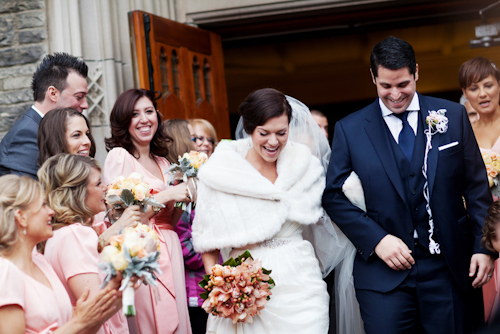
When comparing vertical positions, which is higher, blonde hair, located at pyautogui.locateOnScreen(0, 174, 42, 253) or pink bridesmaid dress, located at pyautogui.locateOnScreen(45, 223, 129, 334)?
blonde hair, located at pyautogui.locateOnScreen(0, 174, 42, 253)

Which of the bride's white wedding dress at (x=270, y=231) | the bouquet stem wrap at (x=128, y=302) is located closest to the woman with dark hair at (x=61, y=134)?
the bride's white wedding dress at (x=270, y=231)

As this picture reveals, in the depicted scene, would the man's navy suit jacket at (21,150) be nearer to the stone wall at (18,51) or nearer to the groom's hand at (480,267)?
the stone wall at (18,51)

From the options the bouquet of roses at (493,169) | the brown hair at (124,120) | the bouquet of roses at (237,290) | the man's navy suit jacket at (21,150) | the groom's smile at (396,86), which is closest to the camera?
the bouquet of roses at (237,290)

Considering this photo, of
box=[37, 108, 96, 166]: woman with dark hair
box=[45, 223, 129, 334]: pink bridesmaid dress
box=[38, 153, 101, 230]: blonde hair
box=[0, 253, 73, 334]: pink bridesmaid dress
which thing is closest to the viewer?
box=[0, 253, 73, 334]: pink bridesmaid dress

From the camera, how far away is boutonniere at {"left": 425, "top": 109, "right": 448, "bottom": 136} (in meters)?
3.26

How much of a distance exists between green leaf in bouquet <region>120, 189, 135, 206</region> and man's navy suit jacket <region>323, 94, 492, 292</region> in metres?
1.18

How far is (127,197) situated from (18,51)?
3.04 m

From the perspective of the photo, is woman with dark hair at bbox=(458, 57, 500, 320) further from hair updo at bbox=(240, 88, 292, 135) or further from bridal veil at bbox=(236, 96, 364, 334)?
hair updo at bbox=(240, 88, 292, 135)

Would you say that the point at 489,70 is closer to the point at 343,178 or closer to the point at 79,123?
the point at 343,178

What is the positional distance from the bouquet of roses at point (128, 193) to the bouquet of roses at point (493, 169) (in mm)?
2284

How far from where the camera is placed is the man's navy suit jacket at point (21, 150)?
364cm

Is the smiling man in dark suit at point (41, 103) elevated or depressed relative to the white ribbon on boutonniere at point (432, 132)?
elevated

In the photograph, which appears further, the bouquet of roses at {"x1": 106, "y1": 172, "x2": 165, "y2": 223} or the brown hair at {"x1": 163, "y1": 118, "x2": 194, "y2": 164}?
the brown hair at {"x1": 163, "y1": 118, "x2": 194, "y2": 164}

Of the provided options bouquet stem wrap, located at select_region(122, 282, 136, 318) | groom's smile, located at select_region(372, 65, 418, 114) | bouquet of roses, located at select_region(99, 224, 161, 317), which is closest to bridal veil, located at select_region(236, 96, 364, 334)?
groom's smile, located at select_region(372, 65, 418, 114)
